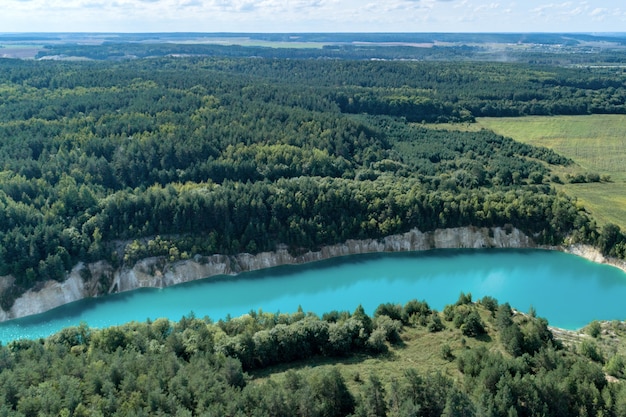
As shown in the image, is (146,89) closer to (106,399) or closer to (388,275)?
(388,275)

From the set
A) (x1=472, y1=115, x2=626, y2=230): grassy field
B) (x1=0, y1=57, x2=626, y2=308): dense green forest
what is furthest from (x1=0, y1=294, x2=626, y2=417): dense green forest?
(x1=472, y1=115, x2=626, y2=230): grassy field

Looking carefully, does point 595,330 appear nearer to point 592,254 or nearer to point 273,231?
point 592,254

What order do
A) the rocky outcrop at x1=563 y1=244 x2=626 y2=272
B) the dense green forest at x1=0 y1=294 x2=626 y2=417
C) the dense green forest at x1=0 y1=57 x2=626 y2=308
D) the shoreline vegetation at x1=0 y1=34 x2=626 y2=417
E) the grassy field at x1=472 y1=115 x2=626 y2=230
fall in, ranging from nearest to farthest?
the dense green forest at x1=0 y1=294 x2=626 y2=417 < the shoreline vegetation at x1=0 y1=34 x2=626 y2=417 < the dense green forest at x1=0 y1=57 x2=626 y2=308 < the rocky outcrop at x1=563 y1=244 x2=626 y2=272 < the grassy field at x1=472 y1=115 x2=626 y2=230

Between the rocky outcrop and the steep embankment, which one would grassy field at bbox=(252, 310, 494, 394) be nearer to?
the steep embankment

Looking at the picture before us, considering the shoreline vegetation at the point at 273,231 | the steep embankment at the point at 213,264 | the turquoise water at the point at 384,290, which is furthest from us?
the steep embankment at the point at 213,264

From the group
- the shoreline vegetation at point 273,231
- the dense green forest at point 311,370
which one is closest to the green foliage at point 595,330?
the dense green forest at point 311,370

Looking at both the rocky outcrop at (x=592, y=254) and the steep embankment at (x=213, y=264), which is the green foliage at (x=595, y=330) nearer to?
the rocky outcrop at (x=592, y=254)

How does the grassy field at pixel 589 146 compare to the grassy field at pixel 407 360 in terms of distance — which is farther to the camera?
the grassy field at pixel 589 146
